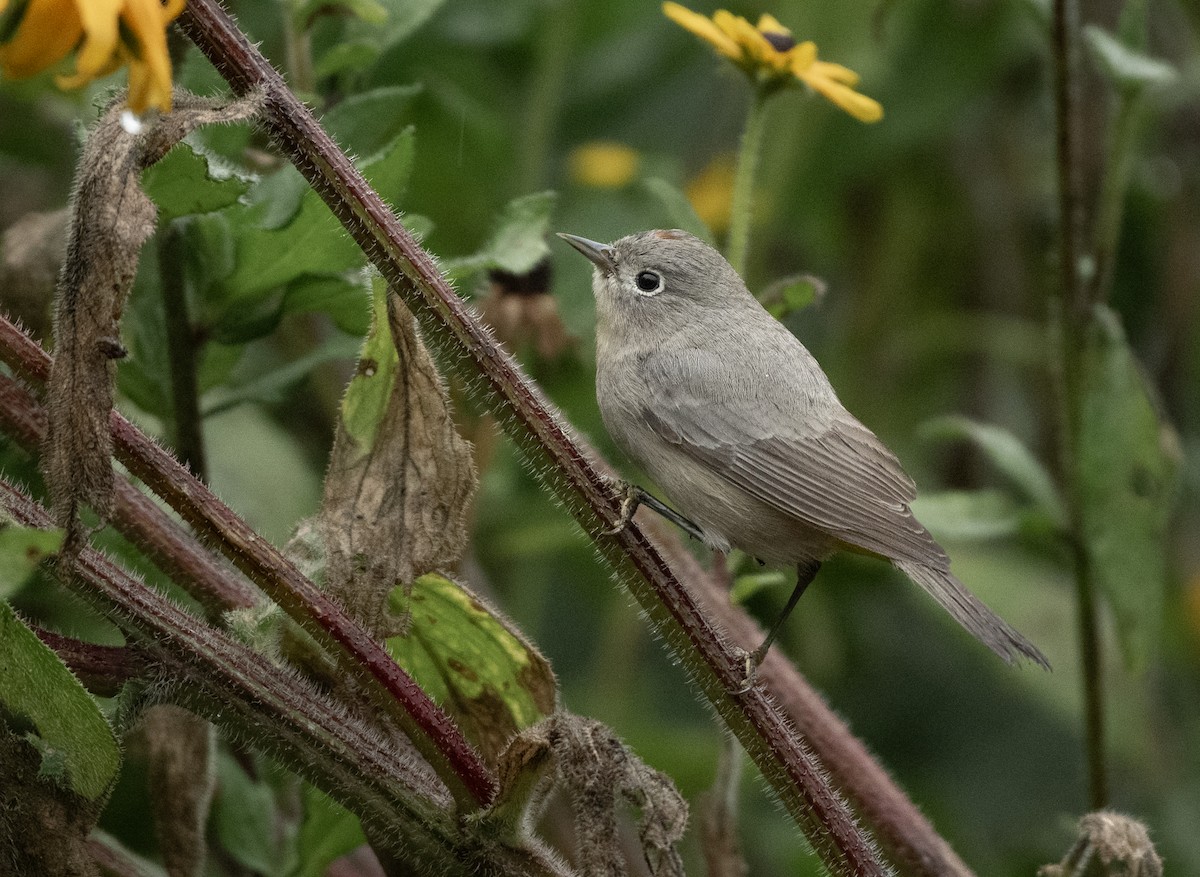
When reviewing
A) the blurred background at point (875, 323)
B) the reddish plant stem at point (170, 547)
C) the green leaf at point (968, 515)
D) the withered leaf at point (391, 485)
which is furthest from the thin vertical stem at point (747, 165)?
the reddish plant stem at point (170, 547)

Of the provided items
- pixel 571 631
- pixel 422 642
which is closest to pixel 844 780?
pixel 422 642

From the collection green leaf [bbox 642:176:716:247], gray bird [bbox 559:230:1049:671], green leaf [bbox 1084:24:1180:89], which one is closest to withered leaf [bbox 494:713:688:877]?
gray bird [bbox 559:230:1049:671]

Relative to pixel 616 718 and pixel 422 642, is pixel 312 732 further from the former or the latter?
pixel 616 718

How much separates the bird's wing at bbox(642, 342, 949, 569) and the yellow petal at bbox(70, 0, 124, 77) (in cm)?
140

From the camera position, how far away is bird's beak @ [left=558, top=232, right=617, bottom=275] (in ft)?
9.17

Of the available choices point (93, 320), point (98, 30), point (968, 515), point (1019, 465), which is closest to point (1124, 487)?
point (1019, 465)

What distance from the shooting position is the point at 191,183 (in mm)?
1868

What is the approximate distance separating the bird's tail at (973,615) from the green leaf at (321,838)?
985 mm

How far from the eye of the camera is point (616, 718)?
3.81 meters

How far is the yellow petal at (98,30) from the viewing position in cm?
127

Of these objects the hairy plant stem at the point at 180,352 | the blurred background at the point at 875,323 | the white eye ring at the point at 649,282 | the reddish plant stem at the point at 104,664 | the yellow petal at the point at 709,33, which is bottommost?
the blurred background at the point at 875,323

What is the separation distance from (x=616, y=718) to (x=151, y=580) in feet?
6.20

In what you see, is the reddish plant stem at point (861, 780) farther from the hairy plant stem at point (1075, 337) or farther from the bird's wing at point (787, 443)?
the hairy plant stem at point (1075, 337)

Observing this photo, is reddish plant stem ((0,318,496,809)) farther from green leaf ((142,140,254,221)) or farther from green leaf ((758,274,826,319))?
green leaf ((758,274,826,319))
